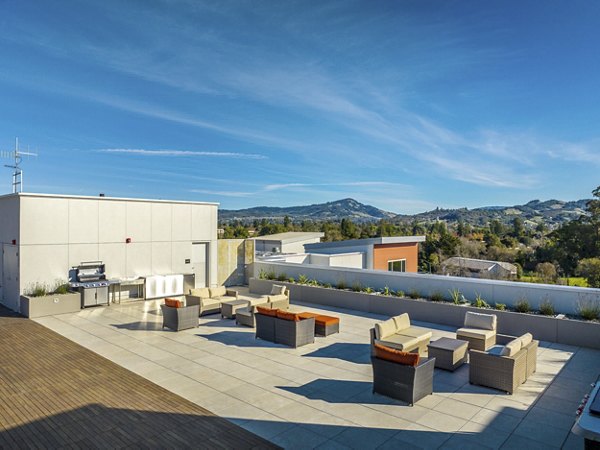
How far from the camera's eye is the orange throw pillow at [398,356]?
18.1ft

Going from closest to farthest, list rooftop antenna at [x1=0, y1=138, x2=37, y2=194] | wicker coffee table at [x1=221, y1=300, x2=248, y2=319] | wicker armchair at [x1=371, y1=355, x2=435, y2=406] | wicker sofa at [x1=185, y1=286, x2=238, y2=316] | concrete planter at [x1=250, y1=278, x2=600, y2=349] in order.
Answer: wicker armchair at [x1=371, y1=355, x2=435, y2=406]
concrete planter at [x1=250, y1=278, x2=600, y2=349]
wicker coffee table at [x1=221, y1=300, x2=248, y2=319]
wicker sofa at [x1=185, y1=286, x2=238, y2=316]
rooftop antenna at [x1=0, y1=138, x2=37, y2=194]

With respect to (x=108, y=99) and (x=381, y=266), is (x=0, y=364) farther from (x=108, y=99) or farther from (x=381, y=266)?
(x=381, y=266)

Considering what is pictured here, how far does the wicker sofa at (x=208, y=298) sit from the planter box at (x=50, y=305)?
3412mm

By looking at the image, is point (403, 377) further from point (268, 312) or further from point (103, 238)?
point (103, 238)

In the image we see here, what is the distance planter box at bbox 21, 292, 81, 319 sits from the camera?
10865mm

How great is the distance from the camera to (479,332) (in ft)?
25.3

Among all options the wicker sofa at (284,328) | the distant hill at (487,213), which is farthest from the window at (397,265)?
the distant hill at (487,213)

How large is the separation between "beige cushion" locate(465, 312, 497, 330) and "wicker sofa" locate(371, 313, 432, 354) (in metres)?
1.14

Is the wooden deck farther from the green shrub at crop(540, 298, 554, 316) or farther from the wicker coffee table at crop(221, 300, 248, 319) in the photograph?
the green shrub at crop(540, 298, 554, 316)

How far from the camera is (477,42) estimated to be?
52.3ft

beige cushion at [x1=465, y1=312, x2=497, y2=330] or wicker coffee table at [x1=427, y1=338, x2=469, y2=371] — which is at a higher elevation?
beige cushion at [x1=465, y1=312, x2=497, y2=330]

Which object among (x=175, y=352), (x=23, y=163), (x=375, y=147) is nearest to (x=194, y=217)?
(x=23, y=163)

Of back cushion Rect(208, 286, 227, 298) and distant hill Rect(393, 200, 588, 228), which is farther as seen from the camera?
distant hill Rect(393, 200, 588, 228)

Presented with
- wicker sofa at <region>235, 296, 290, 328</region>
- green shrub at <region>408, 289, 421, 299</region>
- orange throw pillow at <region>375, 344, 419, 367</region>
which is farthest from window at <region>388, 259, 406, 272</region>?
orange throw pillow at <region>375, 344, 419, 367</region>
